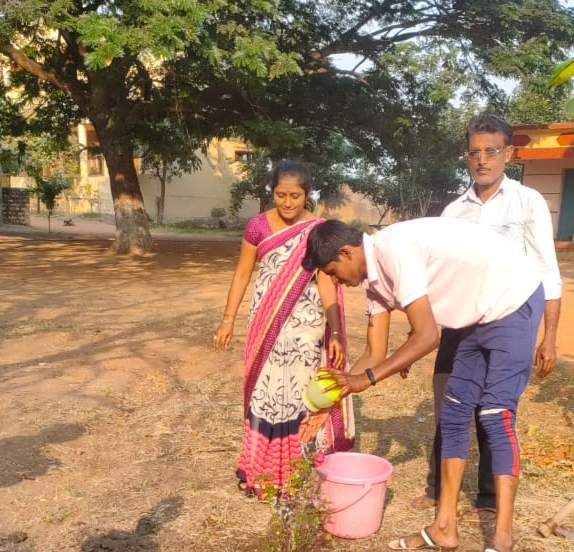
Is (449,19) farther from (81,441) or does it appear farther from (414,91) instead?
(81,441)

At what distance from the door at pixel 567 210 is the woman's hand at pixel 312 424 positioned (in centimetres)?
1359

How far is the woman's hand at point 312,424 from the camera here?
105 inches

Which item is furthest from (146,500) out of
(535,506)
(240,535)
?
(535,506)

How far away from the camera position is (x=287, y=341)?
2.94m

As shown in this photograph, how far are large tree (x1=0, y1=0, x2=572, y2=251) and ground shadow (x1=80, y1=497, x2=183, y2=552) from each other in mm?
6094

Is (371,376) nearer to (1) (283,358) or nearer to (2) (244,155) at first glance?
(1) (283,358)

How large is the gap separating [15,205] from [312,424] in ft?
70.6

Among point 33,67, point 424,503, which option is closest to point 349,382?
point 424,503

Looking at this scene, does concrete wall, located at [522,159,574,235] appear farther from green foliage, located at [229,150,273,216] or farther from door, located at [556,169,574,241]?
green foliage, located at [229,150,273,216]

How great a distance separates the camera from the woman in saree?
2.93 meters

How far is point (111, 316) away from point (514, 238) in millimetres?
5097

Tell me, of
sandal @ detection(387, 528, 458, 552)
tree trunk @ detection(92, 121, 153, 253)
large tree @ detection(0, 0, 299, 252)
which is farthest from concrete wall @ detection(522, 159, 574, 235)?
sandal @ detection(387, 528, 458, 552)

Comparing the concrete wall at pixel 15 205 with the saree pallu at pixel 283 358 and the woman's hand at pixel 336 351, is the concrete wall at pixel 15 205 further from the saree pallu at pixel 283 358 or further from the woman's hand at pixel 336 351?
the woman's hand at pixel 336 351

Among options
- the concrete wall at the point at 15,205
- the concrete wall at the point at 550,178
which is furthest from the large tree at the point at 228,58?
the concrete wall at the point at 15,205
